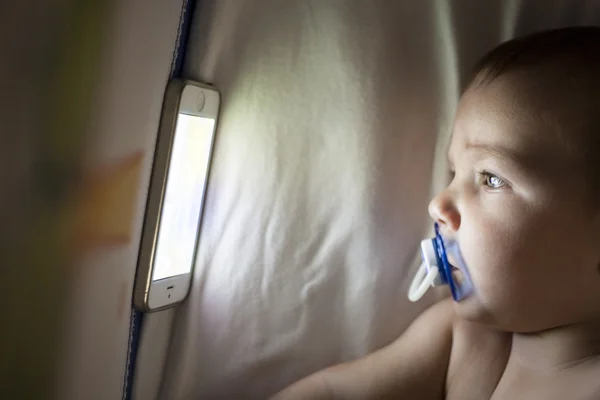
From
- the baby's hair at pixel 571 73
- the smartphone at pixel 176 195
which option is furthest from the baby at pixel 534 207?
the smartphone at pixel 176 195

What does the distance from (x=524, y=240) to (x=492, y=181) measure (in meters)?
0.07

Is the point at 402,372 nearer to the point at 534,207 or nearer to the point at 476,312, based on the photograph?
the point at 476,312

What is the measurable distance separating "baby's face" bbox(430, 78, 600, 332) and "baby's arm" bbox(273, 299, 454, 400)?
110 millimetres

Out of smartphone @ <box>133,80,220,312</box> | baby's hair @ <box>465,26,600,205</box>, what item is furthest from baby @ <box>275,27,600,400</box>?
smartphone @ <box>133,80,220,312</box>

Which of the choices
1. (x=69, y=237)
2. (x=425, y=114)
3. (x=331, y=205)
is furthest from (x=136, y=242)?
(x=425, y=114)

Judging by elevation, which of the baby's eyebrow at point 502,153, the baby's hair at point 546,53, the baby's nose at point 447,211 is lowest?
the baby's nose at point 447,211

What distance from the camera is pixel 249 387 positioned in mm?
896

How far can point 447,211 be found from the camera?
2.41 ft

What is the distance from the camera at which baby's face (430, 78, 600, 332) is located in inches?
26.4

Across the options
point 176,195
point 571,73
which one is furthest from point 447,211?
point 176,195

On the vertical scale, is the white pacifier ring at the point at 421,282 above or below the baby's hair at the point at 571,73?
below

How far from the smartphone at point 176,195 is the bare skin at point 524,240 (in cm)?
31

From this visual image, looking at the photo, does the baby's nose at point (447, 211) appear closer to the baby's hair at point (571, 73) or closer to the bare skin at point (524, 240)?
the bare skin at point (524, 240)

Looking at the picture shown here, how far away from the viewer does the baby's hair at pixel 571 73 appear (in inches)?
25.8
